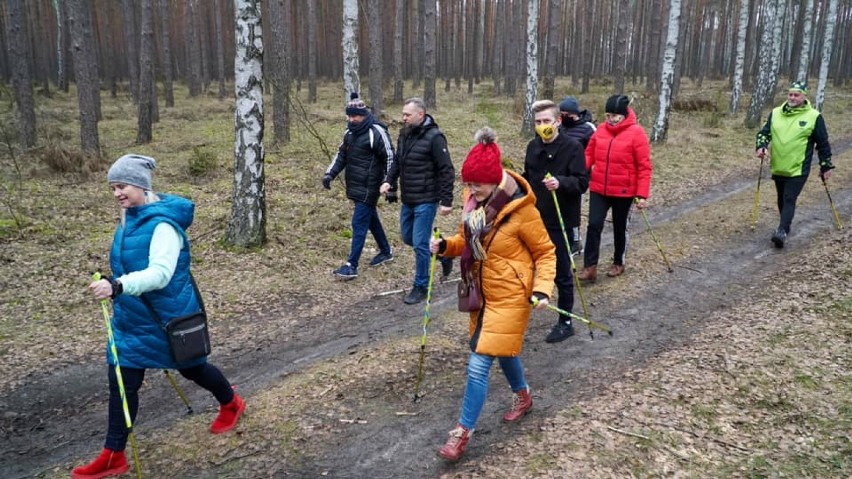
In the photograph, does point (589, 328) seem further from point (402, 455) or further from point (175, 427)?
point (175, 427)

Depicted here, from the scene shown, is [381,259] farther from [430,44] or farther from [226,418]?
[430,44]

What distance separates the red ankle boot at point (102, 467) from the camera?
385 centimetres

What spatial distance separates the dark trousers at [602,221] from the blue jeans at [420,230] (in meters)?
1.94

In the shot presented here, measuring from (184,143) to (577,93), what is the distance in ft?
75.2

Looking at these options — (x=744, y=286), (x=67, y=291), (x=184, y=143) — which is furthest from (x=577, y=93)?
(x=67, y=291)

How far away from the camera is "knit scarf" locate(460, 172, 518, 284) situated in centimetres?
378

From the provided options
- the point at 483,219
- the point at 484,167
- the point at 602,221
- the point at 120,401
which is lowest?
the point at 120,401

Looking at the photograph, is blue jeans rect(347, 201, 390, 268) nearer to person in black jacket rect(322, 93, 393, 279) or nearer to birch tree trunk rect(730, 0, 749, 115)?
person in black jacket rect(322, 93, 393, 279)

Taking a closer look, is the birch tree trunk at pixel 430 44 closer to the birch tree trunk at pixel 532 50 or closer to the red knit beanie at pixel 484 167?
the birch tree trunk at pixel 532 50

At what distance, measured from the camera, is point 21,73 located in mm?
15211

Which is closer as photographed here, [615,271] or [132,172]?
[132,172]

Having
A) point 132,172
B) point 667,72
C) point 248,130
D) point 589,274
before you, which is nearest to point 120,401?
point 132,172

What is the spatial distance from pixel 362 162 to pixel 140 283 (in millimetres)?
4239

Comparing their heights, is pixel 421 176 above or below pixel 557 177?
below
